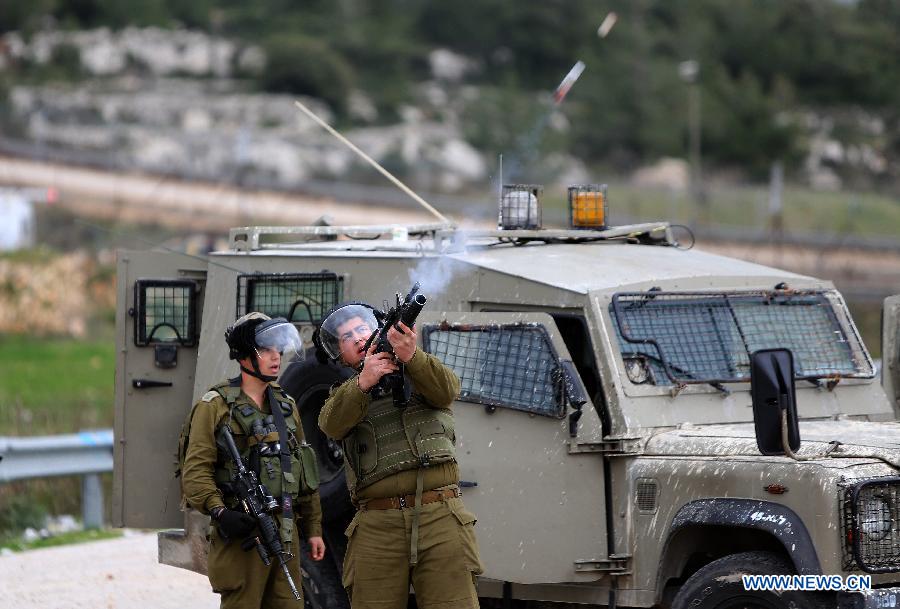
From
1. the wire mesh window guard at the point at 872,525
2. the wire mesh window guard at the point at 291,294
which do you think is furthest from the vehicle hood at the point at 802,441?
the wire mesh window guard at the point at 291,294

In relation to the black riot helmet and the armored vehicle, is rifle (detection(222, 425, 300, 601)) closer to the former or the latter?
the black riot helmet

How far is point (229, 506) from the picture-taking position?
7188mm

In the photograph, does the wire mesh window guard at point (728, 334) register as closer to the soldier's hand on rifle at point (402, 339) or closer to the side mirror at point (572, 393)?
the side mirror at point (572, 393)

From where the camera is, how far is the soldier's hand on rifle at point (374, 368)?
645 cm

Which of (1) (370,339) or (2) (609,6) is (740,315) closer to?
(1) (370,339)

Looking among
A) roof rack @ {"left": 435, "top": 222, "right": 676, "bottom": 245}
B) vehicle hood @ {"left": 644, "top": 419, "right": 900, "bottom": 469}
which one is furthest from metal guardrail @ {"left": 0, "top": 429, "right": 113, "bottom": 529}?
vehicle hood @ {"left": 644, "top": 419, "right": 900, "bottom": 469}

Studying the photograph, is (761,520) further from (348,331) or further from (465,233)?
(465,233)

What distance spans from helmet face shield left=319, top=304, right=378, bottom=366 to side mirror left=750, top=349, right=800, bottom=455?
150 centimetres

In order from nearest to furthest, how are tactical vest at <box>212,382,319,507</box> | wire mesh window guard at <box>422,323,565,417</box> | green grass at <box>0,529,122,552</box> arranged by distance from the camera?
1. tactical vest at <box>212,382,319,507</box>
2. wire mesh window guard at <box>422,323,565,417</box>
3. green grass at <box>0,529,122,552</box>

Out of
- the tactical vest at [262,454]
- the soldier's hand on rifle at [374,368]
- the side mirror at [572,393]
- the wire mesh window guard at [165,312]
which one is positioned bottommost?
the tactical vest at [262,454]

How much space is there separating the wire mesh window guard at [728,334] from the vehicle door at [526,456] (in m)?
0.39

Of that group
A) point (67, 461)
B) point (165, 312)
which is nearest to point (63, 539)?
point (67, 461)

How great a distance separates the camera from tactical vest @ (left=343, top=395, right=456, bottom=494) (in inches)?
265

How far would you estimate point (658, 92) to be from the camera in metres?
59.1
